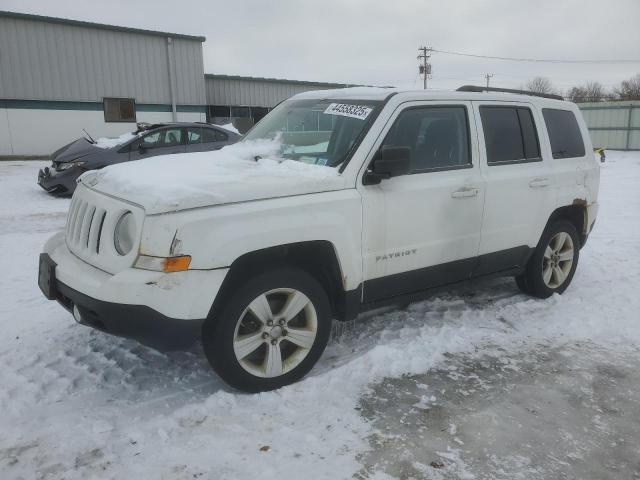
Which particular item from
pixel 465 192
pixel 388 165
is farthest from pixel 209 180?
pixel 465 192

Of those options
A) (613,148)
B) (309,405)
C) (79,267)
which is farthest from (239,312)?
(613,148)

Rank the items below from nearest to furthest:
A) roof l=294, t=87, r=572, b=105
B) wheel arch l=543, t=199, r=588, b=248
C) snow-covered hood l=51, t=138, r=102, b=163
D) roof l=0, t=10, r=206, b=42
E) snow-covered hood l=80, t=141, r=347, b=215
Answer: snow-covered hood l=80, t=141, r=347, b=215, roof l=294, t=87, r=572, b=105, wheel arch l=543, t=199, r=588, b=248, snow-covered hood l=51, t=138, r=102, b=163, roof l=0, t=10, r=206, b=42

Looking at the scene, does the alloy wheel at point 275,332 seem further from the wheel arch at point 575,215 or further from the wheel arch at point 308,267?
the wheel arch at point 575,215

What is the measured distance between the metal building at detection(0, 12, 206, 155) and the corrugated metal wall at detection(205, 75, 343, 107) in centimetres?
158

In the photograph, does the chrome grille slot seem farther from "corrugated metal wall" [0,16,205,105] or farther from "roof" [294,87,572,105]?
"corrugated metal wall" [0,16,205,105]

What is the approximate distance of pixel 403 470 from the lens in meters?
2.63

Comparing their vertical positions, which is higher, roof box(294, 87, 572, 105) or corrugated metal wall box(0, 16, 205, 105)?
corrugated metal wall box(0, 16, 205, 105)

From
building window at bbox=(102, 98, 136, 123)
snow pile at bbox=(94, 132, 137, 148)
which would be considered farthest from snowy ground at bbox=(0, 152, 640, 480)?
building window at bbox=(102, 98, 136, 123)

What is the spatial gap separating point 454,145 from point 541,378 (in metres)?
1.82

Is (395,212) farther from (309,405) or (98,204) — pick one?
(98,204)

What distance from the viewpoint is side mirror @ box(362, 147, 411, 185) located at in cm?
344

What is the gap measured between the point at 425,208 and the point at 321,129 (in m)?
0.96

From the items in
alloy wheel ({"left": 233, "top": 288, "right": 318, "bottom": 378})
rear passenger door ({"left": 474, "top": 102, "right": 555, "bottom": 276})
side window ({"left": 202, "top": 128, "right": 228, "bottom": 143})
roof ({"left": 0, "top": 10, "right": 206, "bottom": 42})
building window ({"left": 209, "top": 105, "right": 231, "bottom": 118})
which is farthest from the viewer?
building window ({"left": 209, "top": 105, "right": 231, "bottom": 118})

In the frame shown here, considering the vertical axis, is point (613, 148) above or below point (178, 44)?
below
